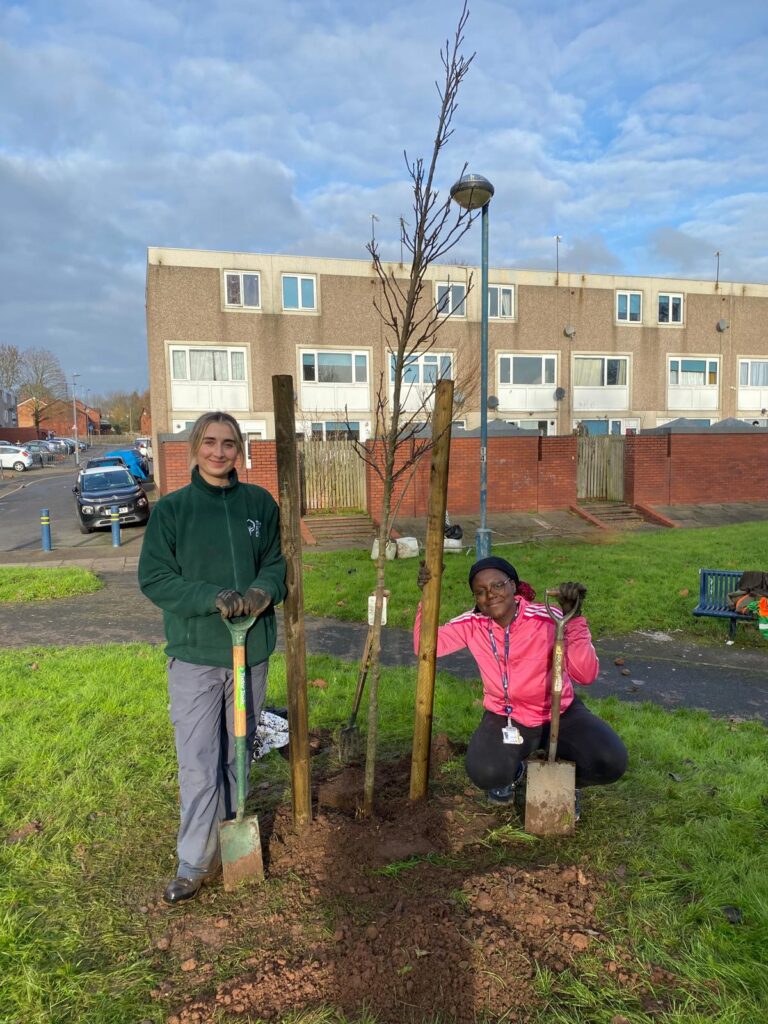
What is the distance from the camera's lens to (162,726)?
466 centimetres

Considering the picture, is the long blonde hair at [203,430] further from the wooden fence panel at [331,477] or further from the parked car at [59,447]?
the parked car at [59,447]

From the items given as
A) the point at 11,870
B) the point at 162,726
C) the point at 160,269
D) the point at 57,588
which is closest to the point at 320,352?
the point at 160,269

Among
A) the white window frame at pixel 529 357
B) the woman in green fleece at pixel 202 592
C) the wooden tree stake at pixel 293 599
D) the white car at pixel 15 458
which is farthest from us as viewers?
the white car at pixel 15 458

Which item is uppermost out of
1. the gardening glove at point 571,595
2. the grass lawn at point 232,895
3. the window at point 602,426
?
the window at point 602,426

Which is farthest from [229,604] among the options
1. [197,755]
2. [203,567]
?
[197,755]

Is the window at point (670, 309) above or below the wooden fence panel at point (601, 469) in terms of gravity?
above

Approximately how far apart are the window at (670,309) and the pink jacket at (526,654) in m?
28.9

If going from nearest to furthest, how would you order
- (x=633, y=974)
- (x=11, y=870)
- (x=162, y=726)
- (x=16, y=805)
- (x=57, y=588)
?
(x=633, y=974), (x=11, y=870), (x=16, y=805), (x=162, y=726), (x=57, y=588)

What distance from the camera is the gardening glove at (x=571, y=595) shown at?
305cm

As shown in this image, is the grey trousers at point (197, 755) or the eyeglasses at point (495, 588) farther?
the eyeglasses at point (495, 588)

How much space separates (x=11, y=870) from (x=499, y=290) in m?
26.9

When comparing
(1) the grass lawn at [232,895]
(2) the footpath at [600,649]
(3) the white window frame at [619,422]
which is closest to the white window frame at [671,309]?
(3) the white window frame at [619,422]

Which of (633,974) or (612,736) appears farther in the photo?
(612,736)

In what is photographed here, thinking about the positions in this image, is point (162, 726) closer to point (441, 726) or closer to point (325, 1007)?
point (441, 726)
